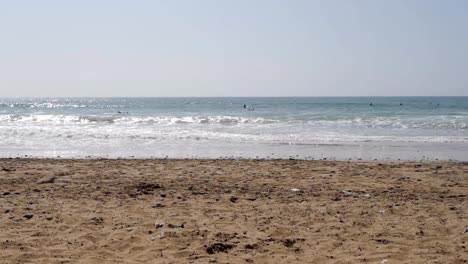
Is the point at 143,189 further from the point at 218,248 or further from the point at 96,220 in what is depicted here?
the point at 218,248

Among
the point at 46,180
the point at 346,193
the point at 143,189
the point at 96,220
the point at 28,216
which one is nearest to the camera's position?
the point at 96,220

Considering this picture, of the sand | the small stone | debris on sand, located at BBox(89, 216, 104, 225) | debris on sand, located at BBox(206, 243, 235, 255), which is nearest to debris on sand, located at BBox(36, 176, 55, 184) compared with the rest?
the sand

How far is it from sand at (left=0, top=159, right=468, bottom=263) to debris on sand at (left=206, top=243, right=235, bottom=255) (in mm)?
18

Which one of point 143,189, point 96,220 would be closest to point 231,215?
point 96,220

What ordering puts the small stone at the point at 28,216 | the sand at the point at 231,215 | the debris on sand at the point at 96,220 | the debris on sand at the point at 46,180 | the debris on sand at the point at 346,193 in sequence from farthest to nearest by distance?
the debris on sand at the point at 46,180 < the debris on sand at the point at 346,193 < the small stone at the point at 28,216 < the debris on sand at the point at 96,220 < the sand at the point at 231,215

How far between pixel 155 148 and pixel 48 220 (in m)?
9.41

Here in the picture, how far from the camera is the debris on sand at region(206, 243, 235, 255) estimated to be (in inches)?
189

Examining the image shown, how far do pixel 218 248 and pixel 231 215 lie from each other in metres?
1.28

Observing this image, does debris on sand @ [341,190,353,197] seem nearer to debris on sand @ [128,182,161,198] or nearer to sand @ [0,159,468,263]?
sand @ [0,159,468,263]

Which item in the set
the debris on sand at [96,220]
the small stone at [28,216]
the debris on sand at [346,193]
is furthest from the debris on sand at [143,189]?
the debris on sand at [346,193]

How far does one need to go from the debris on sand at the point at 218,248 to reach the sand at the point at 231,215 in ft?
0.06

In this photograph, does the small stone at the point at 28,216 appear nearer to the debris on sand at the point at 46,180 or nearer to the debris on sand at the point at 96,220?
the debris on sand at the point at 96,220

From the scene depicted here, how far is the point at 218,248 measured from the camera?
4867 mm

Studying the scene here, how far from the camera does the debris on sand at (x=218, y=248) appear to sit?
4.79 metres
